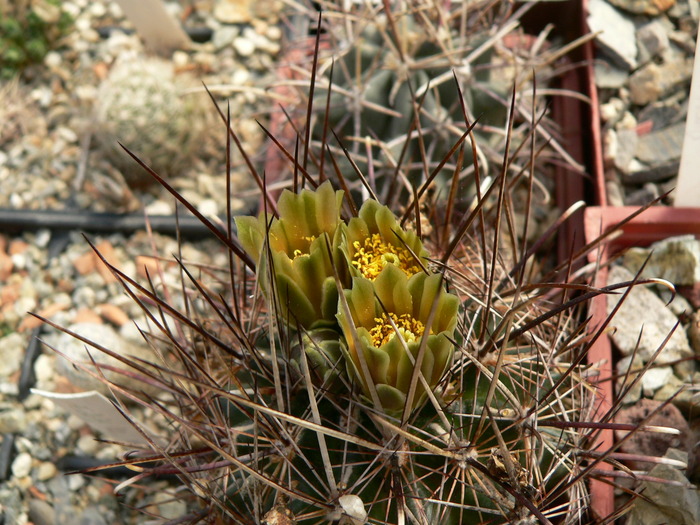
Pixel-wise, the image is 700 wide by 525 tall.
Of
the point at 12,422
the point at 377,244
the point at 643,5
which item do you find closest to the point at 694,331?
the point at 377,244

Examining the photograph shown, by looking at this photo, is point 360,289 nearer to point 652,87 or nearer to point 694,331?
point 694,331

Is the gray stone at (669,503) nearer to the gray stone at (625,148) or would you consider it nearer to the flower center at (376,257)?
the flower center at (376,257)

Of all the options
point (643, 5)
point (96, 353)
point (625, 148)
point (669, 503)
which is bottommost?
point (96, 353)

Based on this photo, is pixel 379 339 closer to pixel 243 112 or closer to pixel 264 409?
pixel 264 409

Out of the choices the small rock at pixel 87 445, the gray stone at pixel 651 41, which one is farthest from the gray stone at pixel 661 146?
the small rock at pixel 87 445

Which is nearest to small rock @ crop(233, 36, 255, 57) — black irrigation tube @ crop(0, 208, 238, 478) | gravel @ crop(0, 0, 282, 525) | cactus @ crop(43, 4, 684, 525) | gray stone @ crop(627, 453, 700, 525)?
gravel @ crop(0, 0, 282, 525)

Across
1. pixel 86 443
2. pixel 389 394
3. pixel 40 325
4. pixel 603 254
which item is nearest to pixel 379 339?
pixel 389 394
